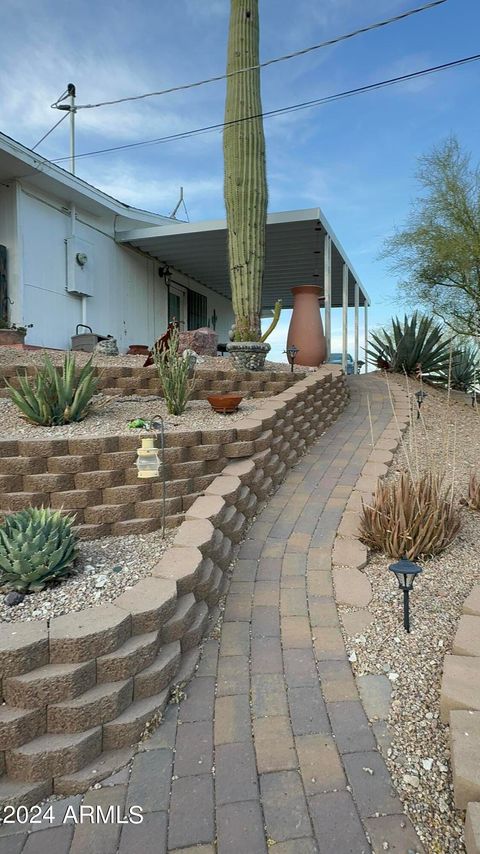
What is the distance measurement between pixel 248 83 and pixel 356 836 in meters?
7.23

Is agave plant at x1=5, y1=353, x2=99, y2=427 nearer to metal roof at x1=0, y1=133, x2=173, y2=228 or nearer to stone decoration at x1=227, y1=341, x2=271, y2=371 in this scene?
stone decoration at x1=227, y1=341, x2=271, y2=371

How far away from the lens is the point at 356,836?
58.0 inches

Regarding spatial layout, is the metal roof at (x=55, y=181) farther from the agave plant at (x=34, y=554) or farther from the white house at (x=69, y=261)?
the agave plant at (x=34, y=554)

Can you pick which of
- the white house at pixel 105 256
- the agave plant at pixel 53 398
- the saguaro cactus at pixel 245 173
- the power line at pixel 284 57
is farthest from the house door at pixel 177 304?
the agave plant at pixel 53 398

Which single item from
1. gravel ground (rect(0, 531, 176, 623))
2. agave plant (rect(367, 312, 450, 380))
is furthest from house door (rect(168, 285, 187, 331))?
gravel ground (rect(0, 531, 176, 623))

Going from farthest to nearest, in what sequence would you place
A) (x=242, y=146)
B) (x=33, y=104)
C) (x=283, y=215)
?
(x=33, y=104) → (x=283, y=215) → (x=242, y=146)

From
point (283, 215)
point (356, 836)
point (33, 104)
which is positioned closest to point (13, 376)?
point (356, 836)

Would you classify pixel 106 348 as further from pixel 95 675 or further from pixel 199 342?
pixel 95 675

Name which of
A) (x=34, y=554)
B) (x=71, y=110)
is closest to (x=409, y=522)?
(x=34, y=554)

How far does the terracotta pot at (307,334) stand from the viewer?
24.1ft

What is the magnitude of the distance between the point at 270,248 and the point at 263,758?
9.01 meters

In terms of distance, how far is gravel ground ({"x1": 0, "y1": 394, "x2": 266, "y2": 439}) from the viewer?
3525 mm

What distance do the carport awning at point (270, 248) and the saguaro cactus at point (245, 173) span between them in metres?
1.79

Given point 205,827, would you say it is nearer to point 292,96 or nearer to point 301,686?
point 301,686
